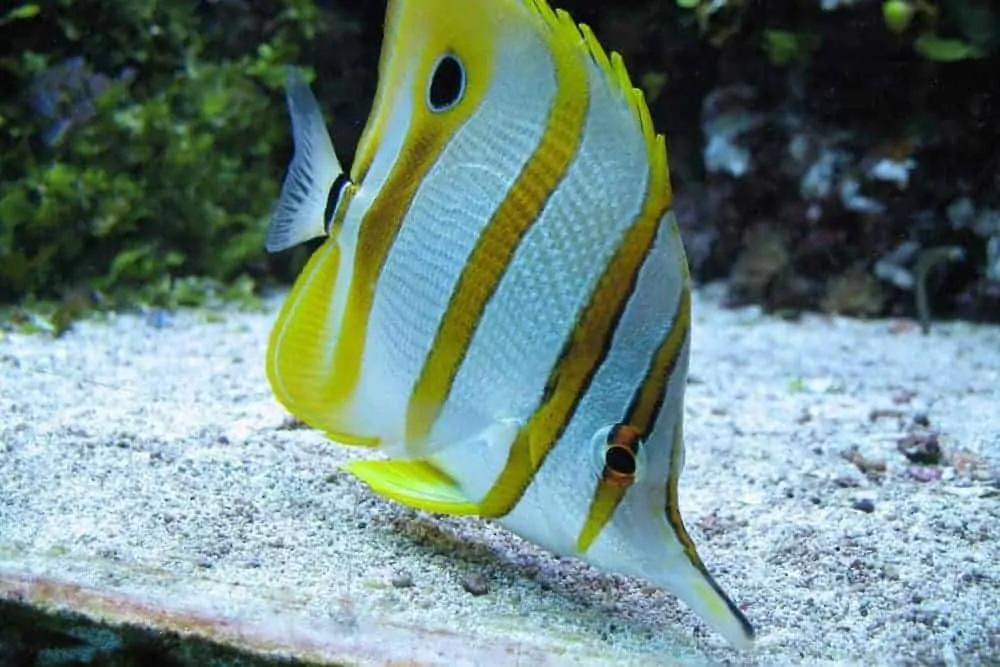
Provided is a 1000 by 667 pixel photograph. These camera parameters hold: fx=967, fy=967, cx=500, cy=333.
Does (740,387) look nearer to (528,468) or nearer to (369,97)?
(528,468)

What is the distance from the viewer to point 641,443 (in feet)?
5.12

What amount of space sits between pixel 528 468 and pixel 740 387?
8.64ft

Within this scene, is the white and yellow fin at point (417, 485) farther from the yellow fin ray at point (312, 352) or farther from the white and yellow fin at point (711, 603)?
the white and yellow fin at point (711, 603)

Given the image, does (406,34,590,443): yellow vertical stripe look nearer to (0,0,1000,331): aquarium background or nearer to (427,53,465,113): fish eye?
(427,53,465,113): fish eye

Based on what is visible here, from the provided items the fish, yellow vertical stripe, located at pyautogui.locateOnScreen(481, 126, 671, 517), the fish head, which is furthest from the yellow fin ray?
yellow vertical stripe, located at pyautogui.locateOnScreen(481, 126, 671, 517)

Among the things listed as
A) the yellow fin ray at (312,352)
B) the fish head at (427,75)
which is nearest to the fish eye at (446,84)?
the fish head at (427,75)

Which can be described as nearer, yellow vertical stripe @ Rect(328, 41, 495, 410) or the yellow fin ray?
yellow vertical stripe @ Rect(328, 41, 495, 410)

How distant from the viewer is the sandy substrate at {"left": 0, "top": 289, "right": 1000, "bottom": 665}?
5.54 feet

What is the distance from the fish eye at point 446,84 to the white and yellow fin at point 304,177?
0.22 metres

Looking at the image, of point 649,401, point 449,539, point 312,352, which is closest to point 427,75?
point 312,352

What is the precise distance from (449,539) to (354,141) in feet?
15.0

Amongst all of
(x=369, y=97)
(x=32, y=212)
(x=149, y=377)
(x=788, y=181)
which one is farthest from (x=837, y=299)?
(x=32, y=212)

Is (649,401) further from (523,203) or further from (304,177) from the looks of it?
(304,177)

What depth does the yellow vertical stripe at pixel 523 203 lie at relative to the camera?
5.42 feet
